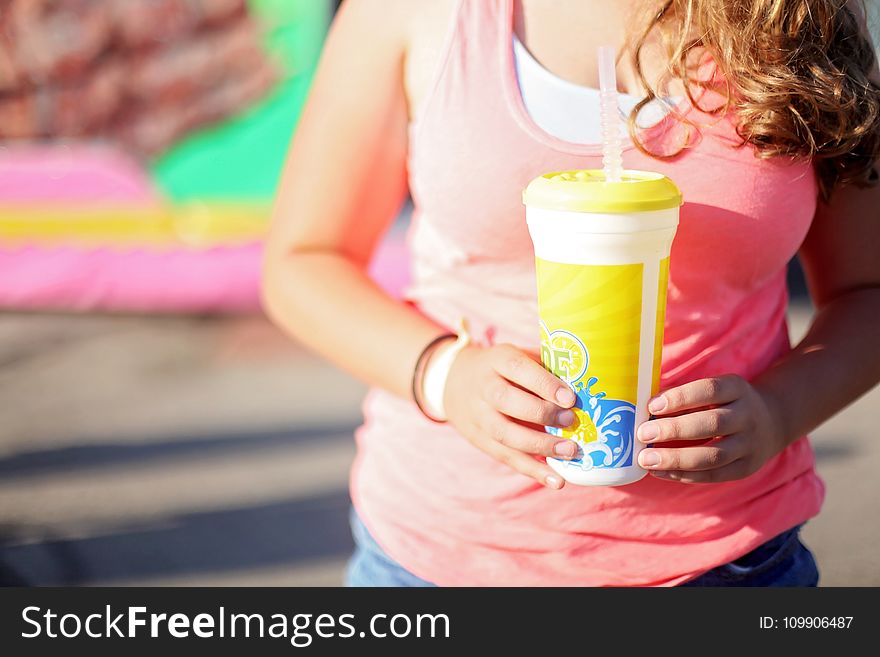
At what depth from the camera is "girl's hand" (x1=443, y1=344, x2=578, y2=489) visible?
1.05 m

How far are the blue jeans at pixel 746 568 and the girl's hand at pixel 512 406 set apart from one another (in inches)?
11.2

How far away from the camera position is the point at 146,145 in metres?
5.69

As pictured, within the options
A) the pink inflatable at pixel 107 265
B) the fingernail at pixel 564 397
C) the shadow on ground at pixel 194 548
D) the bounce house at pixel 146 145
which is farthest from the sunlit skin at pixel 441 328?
the bounce house at pixel 146 145

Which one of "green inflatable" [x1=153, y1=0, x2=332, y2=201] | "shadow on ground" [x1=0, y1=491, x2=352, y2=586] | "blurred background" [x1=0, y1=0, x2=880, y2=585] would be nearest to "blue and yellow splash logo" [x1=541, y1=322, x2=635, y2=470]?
"shadow on ground" [x1=0, y1=491, x2=352, y2=586]

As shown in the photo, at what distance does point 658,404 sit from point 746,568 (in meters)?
0.36

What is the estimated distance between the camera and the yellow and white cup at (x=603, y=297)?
1009 mm

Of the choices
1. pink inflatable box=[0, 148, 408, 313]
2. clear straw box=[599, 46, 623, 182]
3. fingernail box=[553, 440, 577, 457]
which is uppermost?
pink inflatable box=[0, 148, 408, 313]

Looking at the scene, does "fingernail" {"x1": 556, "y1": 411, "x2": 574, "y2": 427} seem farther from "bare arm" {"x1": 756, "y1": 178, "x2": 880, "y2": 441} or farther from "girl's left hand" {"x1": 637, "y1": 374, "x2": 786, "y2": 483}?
"bare arm" {"x1": 756, "y1": 178, "x2": 880, "y2": 441}

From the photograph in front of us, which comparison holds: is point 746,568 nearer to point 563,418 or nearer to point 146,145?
point 563,418

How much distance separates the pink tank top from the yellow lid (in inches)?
4.1

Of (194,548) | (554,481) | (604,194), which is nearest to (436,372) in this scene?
(554,481)

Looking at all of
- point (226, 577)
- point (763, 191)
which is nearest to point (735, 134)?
point (763, 191)

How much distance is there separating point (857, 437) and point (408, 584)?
3.02 m

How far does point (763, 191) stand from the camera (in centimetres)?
115
